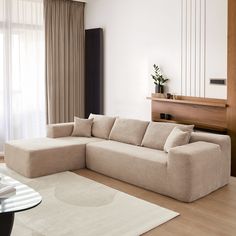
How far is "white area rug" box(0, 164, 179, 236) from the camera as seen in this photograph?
2.94 metres

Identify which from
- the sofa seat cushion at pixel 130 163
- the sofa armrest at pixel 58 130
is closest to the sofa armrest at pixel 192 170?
the sofa seat cushion at pixel 130 163

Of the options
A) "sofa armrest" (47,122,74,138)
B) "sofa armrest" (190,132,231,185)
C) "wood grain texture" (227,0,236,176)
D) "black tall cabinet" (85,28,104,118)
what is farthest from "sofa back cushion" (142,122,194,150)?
"black tall cabinet" (85,28,104,118)

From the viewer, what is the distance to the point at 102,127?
17.5 feet

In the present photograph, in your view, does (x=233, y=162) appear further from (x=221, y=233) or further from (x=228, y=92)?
(x=221, y=233)

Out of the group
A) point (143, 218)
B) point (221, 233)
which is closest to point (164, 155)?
point (143, 218)

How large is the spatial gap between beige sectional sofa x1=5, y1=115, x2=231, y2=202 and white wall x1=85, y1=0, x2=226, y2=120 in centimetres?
92

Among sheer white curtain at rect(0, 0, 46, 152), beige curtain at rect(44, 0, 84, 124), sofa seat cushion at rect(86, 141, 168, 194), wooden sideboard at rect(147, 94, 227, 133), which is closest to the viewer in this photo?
sofa seat cushion at rect(86, 141, 168, 194)

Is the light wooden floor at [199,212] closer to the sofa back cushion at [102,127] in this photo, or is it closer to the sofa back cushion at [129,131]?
the sofa back cushion at [129,131]

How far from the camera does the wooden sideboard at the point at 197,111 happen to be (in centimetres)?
470

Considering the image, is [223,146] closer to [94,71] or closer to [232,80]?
[232,80]

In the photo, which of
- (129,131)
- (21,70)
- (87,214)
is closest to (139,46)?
(129,131)

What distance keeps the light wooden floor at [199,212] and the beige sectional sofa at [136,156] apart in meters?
0.10

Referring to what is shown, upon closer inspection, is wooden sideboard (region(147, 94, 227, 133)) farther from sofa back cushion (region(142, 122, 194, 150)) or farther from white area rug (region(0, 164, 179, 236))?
white area rug (region(0, 164, 179, 236))

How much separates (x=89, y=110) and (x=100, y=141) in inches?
77.5
